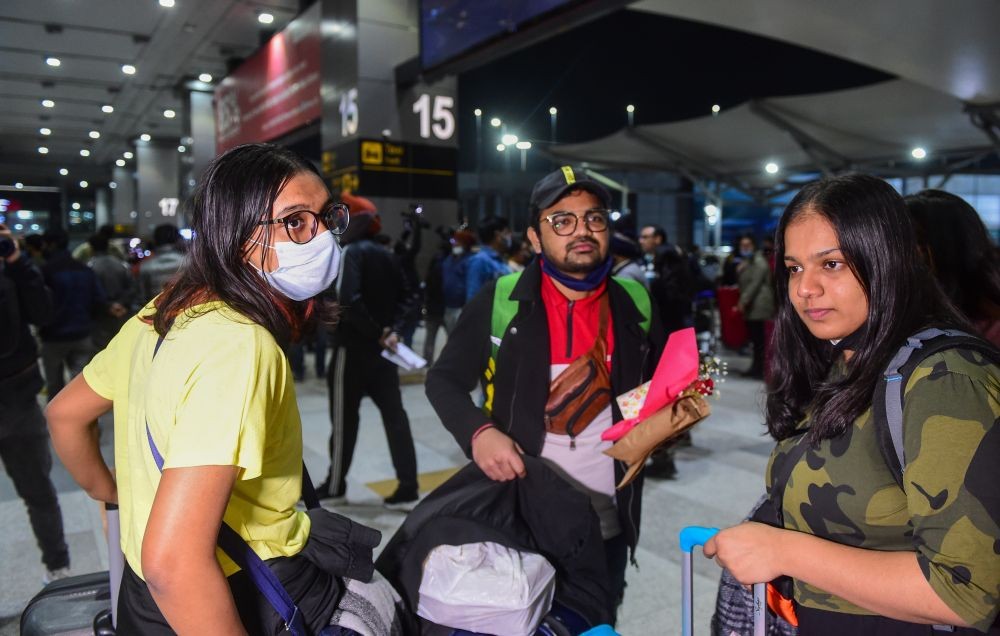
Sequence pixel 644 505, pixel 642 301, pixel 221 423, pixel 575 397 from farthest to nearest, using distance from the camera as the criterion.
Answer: pixel 644 505
pixel 642 301
pixel 575 397
pixel 221 423

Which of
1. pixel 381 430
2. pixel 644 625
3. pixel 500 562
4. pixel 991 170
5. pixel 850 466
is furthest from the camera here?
pixel 991 170

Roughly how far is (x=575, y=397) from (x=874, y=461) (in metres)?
1.08

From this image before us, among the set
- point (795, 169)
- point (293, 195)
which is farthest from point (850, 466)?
point (795, 169)

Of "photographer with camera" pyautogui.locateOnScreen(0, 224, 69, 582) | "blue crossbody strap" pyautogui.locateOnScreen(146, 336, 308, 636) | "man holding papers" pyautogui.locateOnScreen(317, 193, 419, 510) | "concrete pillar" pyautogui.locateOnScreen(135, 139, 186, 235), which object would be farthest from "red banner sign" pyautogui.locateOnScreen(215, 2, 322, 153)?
"blue crossbody strap" pyautogui.locateOnScreen(146, 336, 308, 636)

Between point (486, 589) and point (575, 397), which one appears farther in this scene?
point (575, 397)

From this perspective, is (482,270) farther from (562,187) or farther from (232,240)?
(232,240)

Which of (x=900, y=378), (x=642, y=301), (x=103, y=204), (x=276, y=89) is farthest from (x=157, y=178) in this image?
(x=900, y=378)

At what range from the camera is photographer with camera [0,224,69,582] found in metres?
3.12

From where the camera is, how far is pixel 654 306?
2.51 m

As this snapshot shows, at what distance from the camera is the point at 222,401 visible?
1.03m

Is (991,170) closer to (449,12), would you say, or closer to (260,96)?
(449,12)

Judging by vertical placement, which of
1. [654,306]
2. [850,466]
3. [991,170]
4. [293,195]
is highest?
[991,170]

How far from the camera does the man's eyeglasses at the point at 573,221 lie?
2.27 m

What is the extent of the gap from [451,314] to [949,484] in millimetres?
7417
